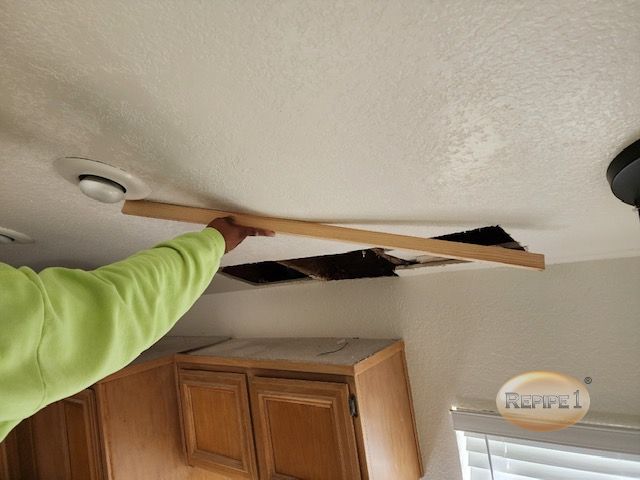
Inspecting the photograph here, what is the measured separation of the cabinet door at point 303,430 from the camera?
38.8 inches

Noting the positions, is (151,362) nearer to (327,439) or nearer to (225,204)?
(327,439)

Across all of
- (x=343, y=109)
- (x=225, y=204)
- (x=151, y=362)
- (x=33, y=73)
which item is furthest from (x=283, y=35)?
(x=151, y=362)

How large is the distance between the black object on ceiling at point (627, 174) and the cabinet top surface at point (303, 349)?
70cm

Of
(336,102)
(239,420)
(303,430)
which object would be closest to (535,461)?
(303,430)

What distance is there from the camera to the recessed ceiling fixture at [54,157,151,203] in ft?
1.91

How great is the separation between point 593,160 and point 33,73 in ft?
2.23

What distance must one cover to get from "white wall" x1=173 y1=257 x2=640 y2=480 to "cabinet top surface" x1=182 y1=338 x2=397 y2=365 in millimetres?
61

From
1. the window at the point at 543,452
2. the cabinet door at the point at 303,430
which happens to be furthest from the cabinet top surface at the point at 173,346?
the window at the point at 543,452

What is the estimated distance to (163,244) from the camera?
0.55m

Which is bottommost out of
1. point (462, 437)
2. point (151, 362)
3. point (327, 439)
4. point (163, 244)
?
point (462, 437)

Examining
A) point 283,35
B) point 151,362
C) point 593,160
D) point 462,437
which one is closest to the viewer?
point 283,35

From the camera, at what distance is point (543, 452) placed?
1.03 m

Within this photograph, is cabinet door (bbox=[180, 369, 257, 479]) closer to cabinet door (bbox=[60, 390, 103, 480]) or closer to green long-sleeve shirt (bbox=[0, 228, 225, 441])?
cabinet door (bbox=[60, 390, 103, 480])

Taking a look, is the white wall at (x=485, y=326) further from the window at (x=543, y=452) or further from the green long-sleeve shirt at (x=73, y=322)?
the green long-sleeve shirt at (x=73, y=322)
